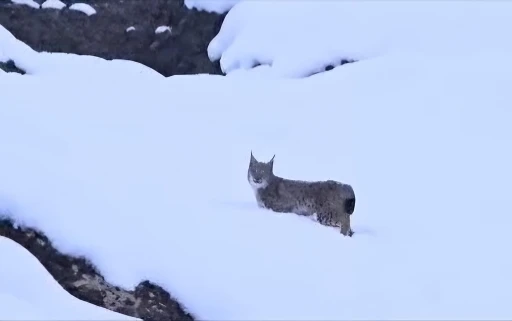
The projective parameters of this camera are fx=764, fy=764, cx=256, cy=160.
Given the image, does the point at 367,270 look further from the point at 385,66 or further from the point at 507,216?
the point at 385,66

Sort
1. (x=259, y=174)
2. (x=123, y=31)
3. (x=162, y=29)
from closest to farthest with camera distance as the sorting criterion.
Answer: (x=259, y=174), (x=162, y=29), (x=123, y=31)

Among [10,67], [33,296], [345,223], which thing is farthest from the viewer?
[10,67]

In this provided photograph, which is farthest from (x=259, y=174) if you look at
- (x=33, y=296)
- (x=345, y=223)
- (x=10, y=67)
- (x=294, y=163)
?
(x=10, y=67)

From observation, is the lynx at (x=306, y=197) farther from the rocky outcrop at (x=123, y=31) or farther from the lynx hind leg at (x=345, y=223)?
the rocky outcrop at (x=123, y=31)

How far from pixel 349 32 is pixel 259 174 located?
377 inches

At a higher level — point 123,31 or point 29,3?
point 29,3

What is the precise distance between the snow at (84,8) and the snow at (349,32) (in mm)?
5162

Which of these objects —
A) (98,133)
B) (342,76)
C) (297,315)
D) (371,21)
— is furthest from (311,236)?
(371,21)

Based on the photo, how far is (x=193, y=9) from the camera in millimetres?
22828

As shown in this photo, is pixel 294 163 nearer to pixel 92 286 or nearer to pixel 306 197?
pixel 306 197

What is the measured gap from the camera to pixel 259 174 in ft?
31.6

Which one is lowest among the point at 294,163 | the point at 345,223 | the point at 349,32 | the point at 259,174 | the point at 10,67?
the point at 345,223

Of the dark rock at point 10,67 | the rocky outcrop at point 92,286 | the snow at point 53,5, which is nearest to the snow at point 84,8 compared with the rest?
the snow at point 53,5

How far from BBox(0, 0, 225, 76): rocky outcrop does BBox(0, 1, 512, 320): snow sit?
118 inches
